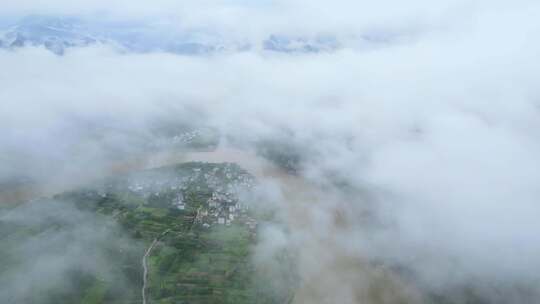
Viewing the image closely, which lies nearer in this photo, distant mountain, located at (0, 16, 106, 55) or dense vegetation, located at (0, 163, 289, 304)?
dense vegetation, located at (0, 163, 289, 304)

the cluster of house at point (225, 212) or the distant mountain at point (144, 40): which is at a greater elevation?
the cluster of house at point (225, 212)

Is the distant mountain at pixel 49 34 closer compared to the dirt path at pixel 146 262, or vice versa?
the dirt path at pixel 146 262

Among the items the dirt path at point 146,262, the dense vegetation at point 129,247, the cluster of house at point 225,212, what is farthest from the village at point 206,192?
the dirt path at point 146,262

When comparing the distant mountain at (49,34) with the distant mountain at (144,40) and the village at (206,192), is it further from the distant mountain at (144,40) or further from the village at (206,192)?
the village at (206,192)

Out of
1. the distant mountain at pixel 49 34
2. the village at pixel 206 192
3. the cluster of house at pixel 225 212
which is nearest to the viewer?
the cluster of house at pixel 225 212

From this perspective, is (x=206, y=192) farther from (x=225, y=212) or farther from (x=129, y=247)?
(x=129, y=247)

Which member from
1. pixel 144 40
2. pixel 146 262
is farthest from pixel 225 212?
pixel 144 40

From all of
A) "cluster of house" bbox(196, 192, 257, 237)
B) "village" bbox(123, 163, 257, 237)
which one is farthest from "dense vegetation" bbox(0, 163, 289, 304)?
"cluster of house" bbox(196, 192, 257, 237)

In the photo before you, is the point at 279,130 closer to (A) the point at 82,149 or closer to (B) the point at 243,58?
(A) the point at 82,149

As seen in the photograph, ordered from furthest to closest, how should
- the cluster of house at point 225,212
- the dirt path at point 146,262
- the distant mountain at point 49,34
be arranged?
the distant mountain at point 49,34 < the cluster of house at point 225,212 < the dirt path at point 146,262

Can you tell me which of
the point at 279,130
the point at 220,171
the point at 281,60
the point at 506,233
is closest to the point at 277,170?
the point at 220,171

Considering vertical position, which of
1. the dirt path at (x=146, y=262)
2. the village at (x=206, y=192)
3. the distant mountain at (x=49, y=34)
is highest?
the dirt path at (x=146, y=262)

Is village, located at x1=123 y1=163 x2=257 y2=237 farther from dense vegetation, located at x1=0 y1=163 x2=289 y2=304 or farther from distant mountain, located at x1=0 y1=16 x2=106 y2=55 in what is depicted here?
distant mountain, located at x1=0 y1=16 x2=106 y2=55
